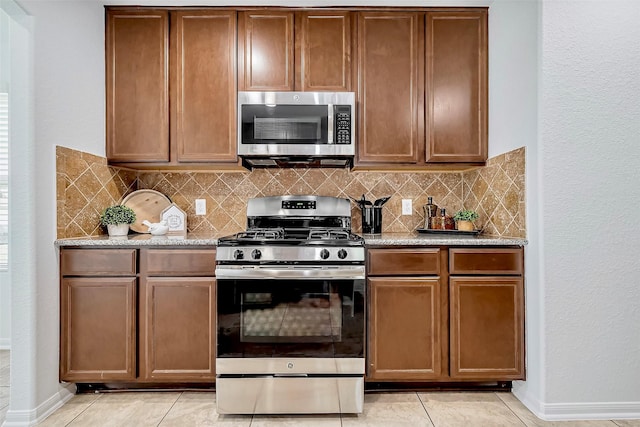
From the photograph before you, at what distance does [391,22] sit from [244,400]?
2.37 m

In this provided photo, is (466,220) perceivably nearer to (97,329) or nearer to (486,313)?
(486,313)

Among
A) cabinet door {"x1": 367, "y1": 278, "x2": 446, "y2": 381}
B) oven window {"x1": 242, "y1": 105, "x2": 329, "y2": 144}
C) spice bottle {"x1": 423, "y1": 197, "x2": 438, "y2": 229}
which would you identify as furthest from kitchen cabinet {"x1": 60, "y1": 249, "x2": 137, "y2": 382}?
spice bottle {"x1": 423, "y1": 197, "x2": 438, "y2": 229}

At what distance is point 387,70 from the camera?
2.53m

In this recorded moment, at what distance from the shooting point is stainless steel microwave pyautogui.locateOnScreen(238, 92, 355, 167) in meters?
2.42

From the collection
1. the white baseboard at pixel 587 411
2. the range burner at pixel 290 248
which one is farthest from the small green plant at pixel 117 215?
the white baseboard at pixel 587 411

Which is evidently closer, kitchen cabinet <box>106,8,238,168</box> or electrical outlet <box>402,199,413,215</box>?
kitchen cabinet <box>106,8,238,168</box>

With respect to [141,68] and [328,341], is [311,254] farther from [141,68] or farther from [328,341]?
[141,68]

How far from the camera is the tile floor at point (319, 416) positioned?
1964mm

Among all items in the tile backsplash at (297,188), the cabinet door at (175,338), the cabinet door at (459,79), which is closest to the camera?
the cabinet door at (175,338)

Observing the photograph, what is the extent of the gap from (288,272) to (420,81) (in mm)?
1482

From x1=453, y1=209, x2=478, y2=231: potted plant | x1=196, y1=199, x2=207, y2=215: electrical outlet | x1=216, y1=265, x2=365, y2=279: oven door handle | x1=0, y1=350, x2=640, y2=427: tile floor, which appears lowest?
x1=0, y1=350, x2=640, y2=427: tile floor

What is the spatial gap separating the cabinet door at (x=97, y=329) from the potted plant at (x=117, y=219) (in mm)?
422

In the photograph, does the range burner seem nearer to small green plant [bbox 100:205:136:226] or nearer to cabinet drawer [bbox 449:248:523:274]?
cabinet drawer [bbox 449:248:523:274]

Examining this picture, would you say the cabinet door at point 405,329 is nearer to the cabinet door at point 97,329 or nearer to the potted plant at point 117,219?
the cabinet door at point 97,329
